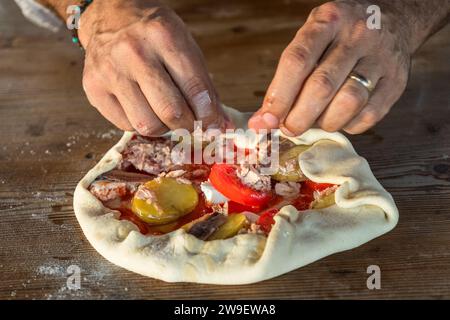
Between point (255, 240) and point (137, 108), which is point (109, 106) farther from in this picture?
point (255, 240)

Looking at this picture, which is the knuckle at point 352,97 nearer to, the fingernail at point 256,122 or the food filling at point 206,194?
the fingernail at point 256,122

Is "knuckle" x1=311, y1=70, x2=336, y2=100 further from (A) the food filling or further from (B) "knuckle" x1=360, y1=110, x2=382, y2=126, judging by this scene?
(A) the food filling

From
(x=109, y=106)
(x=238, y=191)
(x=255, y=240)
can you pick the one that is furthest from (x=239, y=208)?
(x=109, y=106)

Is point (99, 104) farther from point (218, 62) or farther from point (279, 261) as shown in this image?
point (218, 62)

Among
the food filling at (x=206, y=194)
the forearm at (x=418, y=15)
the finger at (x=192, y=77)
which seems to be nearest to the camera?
the finger at (x=192, y=77)

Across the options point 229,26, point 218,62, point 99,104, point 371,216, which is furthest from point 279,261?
point 229,26

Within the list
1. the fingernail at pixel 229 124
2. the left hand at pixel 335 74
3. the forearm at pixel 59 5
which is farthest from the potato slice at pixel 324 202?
the forearm at pixel 59 5
